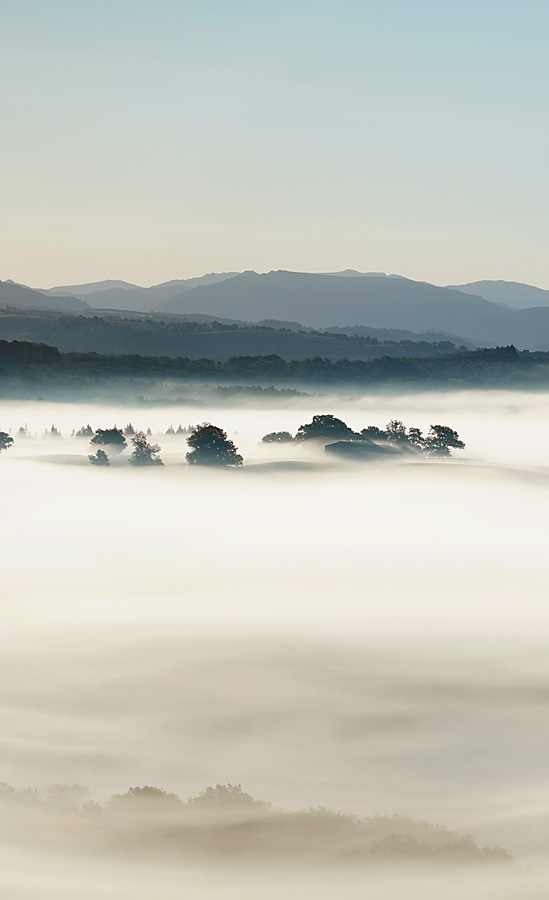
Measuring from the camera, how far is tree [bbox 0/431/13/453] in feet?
114

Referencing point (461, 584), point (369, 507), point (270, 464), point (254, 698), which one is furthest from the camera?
point (270, 464)

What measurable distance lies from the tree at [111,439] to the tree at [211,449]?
2397 millimetres

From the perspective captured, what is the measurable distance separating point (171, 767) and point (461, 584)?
7924 mm

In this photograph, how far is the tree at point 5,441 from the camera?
3488 centimetres

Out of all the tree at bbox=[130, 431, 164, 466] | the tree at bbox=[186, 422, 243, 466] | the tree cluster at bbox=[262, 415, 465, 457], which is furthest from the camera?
the tree cluster at bbox=[262, 415, 465, 457]

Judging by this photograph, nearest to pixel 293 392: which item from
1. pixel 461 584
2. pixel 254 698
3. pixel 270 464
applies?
pixel 270 464

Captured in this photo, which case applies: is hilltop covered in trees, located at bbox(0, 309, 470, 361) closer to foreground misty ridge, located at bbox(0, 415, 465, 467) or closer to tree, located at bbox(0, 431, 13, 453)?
foreground misty ridge, located at bbox(0, 415, 465, 467)

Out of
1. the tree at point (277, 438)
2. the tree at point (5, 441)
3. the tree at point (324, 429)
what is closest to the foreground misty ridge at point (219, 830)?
the tree at point (5, 441)

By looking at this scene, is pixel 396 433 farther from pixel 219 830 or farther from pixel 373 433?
pixel 219 830

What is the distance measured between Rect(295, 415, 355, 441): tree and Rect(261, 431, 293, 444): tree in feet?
1.29

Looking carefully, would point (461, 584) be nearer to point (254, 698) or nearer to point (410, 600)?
point (410, 600)

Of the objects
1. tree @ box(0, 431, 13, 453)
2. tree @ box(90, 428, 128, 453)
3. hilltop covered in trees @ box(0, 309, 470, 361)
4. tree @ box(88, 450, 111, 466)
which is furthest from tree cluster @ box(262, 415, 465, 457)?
hilltop covered in trees @ box(0, 309, 470, 361)

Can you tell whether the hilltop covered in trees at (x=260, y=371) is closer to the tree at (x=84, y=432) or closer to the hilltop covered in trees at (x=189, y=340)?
the tree at (x=84, y=432)

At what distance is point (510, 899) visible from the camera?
740 cm
